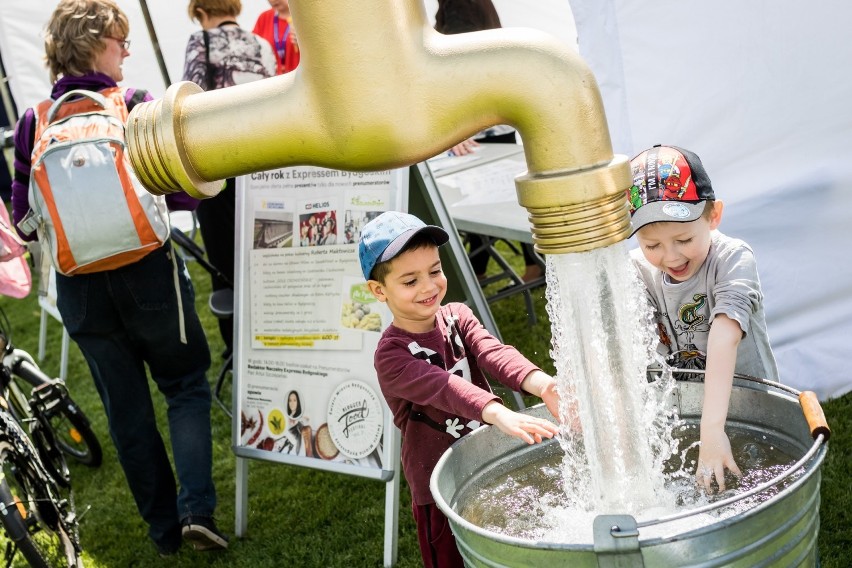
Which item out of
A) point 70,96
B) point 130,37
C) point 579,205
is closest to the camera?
point 579,205

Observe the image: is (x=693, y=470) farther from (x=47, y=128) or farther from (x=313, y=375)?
(x=47, y=128)

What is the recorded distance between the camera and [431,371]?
1957 mm

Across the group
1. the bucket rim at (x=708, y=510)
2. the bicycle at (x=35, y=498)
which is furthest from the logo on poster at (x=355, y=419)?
the bucket rim at (x=708, y=510)

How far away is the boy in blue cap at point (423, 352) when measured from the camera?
205 cm

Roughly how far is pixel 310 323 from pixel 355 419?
1.12 feet

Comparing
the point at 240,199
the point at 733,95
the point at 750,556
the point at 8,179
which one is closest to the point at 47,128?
the point at 240,199

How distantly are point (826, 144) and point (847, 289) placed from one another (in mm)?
501

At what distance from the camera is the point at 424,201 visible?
310 centimetres

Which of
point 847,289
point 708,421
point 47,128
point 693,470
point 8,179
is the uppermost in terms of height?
point 47,128

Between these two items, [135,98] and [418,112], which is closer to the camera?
[418,112]

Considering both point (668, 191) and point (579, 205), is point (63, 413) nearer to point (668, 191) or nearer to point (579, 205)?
point (668, 191)

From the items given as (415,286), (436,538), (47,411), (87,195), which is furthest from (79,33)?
(436,538)

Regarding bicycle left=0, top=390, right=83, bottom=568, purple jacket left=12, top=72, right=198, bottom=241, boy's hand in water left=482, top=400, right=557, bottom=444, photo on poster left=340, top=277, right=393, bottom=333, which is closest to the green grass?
bicycle left=0, top=390, right=83, bottom=568

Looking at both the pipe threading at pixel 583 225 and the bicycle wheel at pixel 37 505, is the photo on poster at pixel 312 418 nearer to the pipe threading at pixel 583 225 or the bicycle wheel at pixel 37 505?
the bicycle wheel at pixel 37 505
